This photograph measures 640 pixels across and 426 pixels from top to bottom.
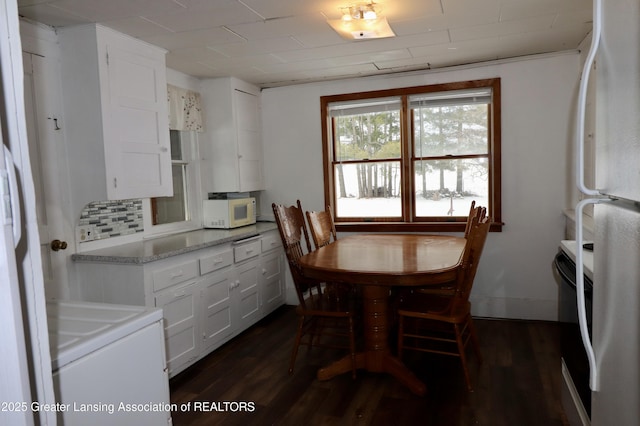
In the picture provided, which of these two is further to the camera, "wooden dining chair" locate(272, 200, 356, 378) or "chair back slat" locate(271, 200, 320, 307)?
"chair back slat" locate(271, 200, 320, 307)

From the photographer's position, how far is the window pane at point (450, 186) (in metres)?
4.14

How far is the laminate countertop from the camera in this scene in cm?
284

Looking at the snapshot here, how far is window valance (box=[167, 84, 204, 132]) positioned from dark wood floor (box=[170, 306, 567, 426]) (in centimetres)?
191

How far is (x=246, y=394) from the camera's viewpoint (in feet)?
9.14

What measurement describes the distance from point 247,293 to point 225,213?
0.75 m

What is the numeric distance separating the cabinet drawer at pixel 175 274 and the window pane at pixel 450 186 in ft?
7.24

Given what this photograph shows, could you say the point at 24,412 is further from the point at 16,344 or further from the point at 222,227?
the point at 222,227

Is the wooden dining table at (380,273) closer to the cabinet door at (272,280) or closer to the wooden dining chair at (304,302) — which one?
the wooden dining chair at (304,302)

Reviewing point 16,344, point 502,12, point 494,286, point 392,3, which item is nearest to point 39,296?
point 16,344

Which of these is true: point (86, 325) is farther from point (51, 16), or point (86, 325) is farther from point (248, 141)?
point (248, 141)

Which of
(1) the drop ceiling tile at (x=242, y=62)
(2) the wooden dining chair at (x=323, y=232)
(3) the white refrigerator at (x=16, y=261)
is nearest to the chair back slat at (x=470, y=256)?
(2) the wooden dining chair at (x=323, y=232)

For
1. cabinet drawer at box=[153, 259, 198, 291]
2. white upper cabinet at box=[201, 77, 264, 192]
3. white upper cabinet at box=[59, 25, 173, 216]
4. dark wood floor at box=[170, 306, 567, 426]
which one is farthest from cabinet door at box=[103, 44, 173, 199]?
dark wood floor at box=[170, 306, 567, 426]

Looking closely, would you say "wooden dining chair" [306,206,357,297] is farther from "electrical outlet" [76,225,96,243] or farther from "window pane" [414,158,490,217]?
"electrical outlet" [76,225,96,243]

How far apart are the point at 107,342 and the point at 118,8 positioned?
198 cm
